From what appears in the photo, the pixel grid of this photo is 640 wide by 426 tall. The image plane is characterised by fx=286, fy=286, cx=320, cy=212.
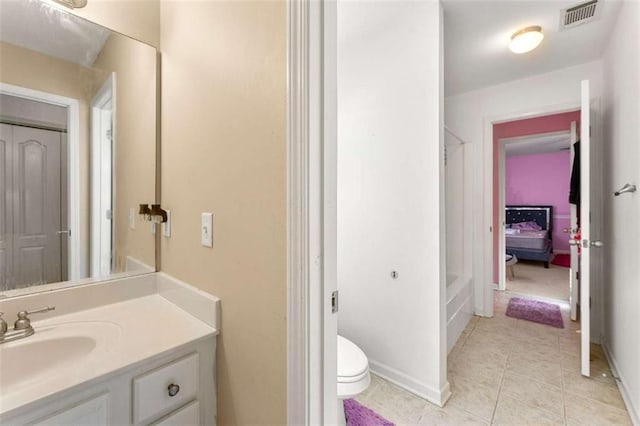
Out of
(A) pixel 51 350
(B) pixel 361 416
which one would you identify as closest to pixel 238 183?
(A) pixel 51 350

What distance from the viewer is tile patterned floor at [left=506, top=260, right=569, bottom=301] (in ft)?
12.4

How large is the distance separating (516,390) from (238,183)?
2.11 m

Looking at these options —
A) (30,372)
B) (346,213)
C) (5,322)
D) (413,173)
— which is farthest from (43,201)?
(413,173)

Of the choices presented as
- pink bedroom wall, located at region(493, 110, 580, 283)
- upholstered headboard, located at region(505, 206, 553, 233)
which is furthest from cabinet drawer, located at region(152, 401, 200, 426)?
upholstered headboard, located at region(505, 206, 553, 233)

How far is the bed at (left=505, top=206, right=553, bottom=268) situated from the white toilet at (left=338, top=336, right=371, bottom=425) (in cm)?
519

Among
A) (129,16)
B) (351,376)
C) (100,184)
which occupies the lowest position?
(351,376)

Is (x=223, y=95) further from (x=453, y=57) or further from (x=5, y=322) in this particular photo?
(x=453, y=57)

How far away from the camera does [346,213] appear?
2199 mm

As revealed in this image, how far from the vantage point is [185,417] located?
0.91 meters

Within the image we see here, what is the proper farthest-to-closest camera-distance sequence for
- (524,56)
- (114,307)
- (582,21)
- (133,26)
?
1. (524,56)
2. (582,21)
3. (133,26)
4. (114,307)

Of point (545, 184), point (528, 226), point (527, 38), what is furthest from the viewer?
point (545, 184)

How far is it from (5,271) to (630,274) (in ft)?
9.66

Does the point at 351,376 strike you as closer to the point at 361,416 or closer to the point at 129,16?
the point at 361,416

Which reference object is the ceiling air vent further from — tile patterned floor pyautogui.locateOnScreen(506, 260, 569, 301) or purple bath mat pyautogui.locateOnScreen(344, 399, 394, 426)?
tile patterned floor pyautogui.locateOnScreen(506, 260, 569, 301)
